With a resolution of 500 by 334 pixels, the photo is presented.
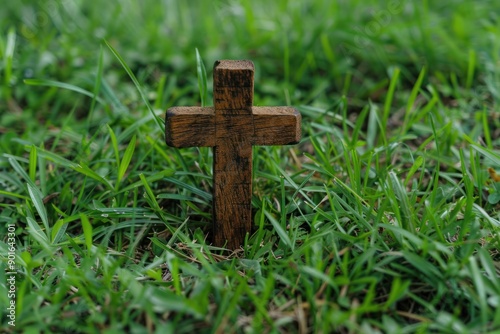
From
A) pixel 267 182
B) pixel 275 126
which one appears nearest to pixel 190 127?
pixel 275 126

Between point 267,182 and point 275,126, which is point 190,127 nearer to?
point 275,126

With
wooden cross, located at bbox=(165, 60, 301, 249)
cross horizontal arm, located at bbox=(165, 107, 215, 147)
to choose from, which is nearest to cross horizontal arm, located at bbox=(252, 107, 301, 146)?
wooden cross, located at bbox=(165, 60, 301, 249)

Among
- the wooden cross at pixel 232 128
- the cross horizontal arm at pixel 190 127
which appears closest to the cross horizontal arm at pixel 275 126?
the wooden cross at pixel 232 128

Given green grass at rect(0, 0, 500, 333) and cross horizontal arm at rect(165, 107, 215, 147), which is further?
cross horizontal arm at rect(165, 107, 215, 147)

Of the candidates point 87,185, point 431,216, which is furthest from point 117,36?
point 431,216

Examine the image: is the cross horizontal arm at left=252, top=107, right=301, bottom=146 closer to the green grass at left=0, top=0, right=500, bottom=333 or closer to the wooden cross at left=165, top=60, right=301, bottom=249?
the wooden cross at left=165, top=60, right=301, bottom=249

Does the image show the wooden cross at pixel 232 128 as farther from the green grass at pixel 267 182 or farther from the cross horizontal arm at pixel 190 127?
the green grass at pixel 267 182
